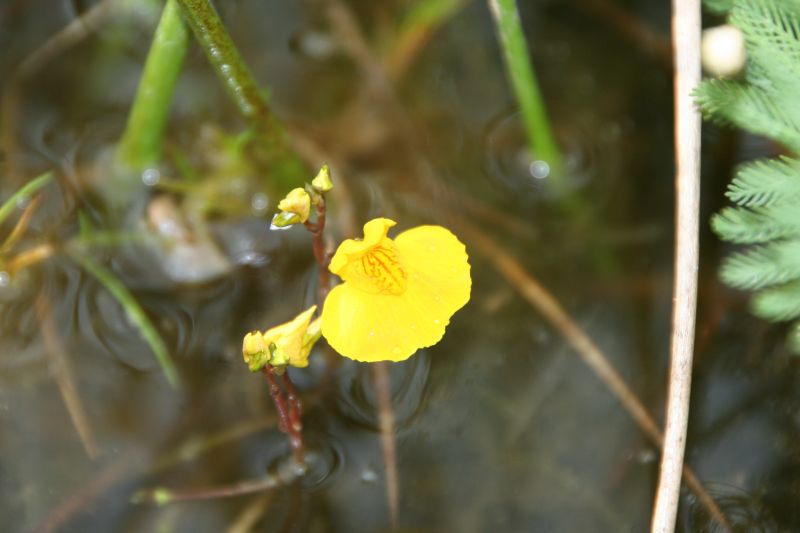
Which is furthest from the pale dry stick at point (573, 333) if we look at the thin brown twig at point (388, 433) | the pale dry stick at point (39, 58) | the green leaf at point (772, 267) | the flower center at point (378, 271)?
the pale dry stick at point (39, 58)

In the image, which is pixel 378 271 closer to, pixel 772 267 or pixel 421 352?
pixel 421 352

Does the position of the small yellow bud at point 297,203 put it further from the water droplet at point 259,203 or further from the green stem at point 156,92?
the water droplet at point 259,203

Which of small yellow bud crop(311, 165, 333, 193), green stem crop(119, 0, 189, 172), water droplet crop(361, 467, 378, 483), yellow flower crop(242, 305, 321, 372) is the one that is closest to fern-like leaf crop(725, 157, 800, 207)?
small yellow bud crop(311, 165, 333, 193)

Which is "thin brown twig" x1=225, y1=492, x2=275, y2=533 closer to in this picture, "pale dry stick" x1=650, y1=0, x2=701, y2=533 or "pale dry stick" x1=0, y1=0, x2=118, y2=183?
"pale dry stick" x1=650, y1=0, x2=701, y2=533

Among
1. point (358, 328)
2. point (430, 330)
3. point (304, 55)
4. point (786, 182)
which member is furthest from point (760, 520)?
point (304, 55)

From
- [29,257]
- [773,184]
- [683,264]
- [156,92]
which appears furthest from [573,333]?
[29,257]
